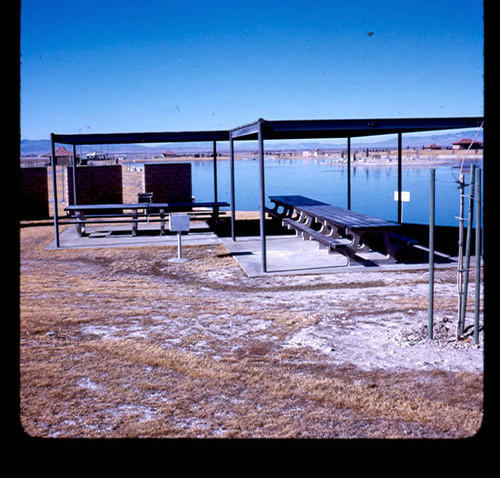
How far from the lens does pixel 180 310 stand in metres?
6.54

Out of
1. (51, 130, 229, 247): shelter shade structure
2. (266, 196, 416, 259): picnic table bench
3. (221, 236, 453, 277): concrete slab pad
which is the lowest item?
(221, 236, 453, 277): concrete slab pad

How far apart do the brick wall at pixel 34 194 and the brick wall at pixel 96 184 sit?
3.73ft

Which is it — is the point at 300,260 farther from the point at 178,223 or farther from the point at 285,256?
the point at 178,223

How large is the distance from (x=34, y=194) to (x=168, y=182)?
4.36 metres

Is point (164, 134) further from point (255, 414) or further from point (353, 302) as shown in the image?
point (255, 414)

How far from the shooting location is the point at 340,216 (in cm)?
1010

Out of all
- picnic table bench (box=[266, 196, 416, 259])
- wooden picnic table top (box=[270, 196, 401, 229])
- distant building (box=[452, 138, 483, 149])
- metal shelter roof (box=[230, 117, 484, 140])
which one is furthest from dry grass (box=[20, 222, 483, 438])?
metal shelter roof (box=[230, 117, 484, 140])

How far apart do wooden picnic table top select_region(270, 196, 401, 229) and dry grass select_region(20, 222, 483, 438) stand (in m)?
1.23

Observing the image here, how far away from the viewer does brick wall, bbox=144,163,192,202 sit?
1900cm

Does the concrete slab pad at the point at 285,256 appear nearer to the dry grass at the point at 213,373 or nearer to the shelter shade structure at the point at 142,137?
the dry grass at the point at 213,373

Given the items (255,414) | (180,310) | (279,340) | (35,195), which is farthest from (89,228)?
(255,414)

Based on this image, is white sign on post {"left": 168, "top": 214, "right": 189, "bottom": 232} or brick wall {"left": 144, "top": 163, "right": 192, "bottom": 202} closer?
white sign on post {"left": 168, "top": 214, "right": 189, "bottom": 232}

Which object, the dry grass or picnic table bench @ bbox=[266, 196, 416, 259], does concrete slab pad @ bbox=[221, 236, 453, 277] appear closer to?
picnic table bench @ bbox=[266, 196, 416, 259]
